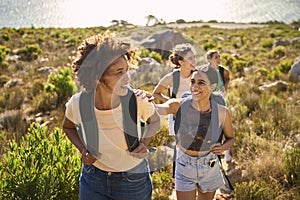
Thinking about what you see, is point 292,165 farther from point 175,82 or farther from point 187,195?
point 187,195

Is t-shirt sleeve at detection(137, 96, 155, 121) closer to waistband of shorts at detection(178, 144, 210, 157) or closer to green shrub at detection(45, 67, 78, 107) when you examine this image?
waistband of shorts at detection(178, 144, 210, 157)

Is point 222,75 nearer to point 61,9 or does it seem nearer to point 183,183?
point 183,183

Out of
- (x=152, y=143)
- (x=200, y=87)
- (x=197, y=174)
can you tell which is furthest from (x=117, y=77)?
(x=152, y=143)

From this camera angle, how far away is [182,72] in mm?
3641

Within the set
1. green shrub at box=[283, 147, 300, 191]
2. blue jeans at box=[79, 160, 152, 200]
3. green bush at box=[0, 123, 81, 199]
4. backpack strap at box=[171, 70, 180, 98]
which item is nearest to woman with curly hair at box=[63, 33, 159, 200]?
blue jeans at box=[79, 160, 152, 200]

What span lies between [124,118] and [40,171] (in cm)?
116

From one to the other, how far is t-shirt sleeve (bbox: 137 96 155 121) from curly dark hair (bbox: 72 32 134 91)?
293 millimetres

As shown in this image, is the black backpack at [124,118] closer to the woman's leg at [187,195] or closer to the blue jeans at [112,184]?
the blue jeans at [112,184]

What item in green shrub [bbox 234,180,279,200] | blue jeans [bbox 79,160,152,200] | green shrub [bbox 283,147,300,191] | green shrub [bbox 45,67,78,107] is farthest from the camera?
green shrub [bbox 45,67,78,107]

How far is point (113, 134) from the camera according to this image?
2.00 m

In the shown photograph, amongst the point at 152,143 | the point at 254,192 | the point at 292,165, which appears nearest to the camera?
the point at 254,192

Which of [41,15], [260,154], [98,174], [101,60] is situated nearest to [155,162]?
[260,154]

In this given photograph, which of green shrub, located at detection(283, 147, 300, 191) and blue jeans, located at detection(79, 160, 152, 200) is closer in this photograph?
blue jeans, located at detection(79, 160, 152, 200)

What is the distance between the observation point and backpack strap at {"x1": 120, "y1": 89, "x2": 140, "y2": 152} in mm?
1985
